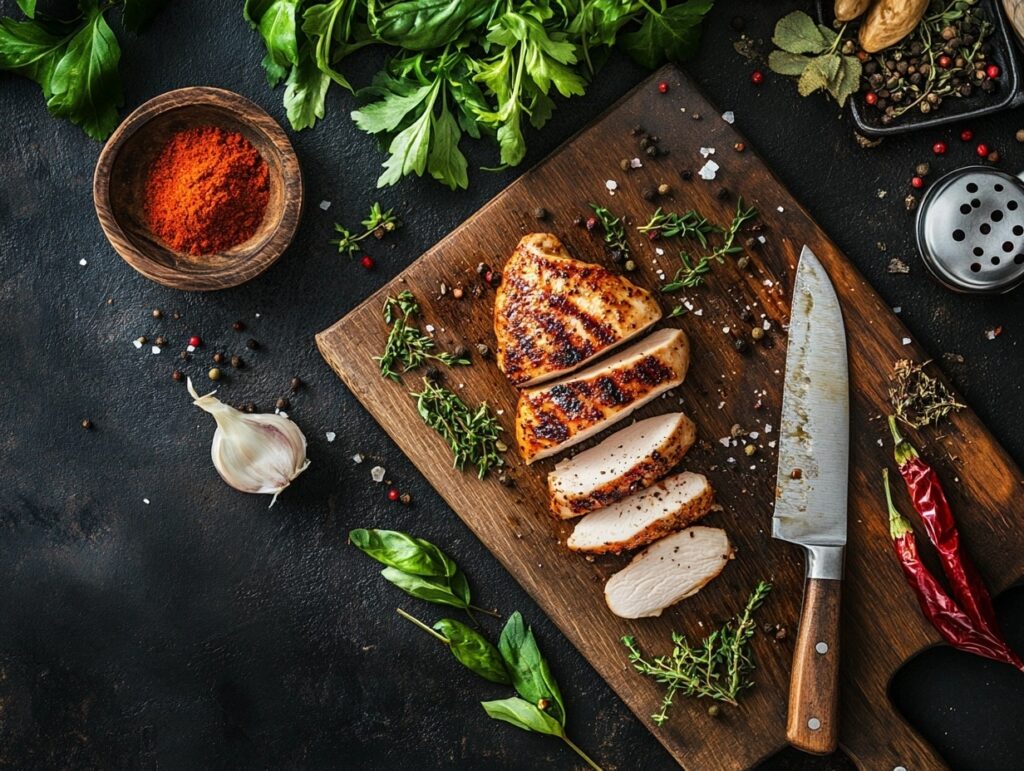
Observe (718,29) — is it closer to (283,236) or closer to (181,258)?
(283,236)

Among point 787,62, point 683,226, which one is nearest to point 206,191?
point 683,226

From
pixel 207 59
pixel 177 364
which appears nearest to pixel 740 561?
pixel 177 364

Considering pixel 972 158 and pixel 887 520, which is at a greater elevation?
pixel 972 158

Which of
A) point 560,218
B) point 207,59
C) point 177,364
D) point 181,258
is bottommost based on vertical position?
point 177,364

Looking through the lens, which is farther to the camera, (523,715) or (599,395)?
(523,715)

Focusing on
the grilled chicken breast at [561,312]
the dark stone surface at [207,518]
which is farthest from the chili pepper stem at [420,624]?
the grilled chicken breast at [561,312]

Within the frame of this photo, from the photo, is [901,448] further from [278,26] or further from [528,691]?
[278,26]
